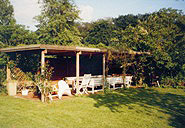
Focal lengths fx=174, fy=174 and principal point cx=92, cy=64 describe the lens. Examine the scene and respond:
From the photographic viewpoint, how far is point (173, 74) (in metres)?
13.0

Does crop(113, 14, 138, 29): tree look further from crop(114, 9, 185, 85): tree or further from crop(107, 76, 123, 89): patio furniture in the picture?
crop(107, 76, 123, 89): patio furniture

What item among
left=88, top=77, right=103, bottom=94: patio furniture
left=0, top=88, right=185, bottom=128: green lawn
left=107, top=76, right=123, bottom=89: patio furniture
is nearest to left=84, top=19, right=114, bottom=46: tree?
left=107, top=76, right=123, bottom=89: patio furniture

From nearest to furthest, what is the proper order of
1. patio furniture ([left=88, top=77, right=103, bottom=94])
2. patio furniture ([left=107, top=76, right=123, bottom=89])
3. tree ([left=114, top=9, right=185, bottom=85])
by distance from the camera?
1. patio furniture ([left=88, top=77, right=103, bottom=94])
2. patio furniture ([left=107, top=76, right=123, bottom=89])
3. tree ([left=114, top=9, right=185, bottom=85])

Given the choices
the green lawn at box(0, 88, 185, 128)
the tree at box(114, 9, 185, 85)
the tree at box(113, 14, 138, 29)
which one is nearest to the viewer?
the green lawn at box(0, 88, 185, 128)

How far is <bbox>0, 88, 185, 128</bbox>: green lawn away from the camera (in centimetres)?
500

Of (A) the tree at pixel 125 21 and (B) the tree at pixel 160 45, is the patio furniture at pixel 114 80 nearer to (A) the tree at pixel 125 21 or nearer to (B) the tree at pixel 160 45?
(B) the tree at pixel 160 45

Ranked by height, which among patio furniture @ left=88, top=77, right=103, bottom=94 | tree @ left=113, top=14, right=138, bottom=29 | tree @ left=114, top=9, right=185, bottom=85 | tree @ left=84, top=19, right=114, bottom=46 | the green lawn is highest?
tree @ left=113, top=14, right=138, bottom=29

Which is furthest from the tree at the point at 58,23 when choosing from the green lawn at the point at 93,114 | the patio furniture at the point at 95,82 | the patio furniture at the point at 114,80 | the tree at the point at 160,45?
the green lawn at the point at 93,114

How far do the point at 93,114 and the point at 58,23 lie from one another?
2451cm

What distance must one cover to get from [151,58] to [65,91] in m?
6.82

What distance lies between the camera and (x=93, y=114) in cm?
596

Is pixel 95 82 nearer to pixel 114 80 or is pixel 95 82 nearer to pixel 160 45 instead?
pixel 114 80

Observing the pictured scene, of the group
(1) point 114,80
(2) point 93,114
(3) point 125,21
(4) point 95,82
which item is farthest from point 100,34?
(2) point 93,114

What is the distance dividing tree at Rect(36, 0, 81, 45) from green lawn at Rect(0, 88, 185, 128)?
20.9 m
